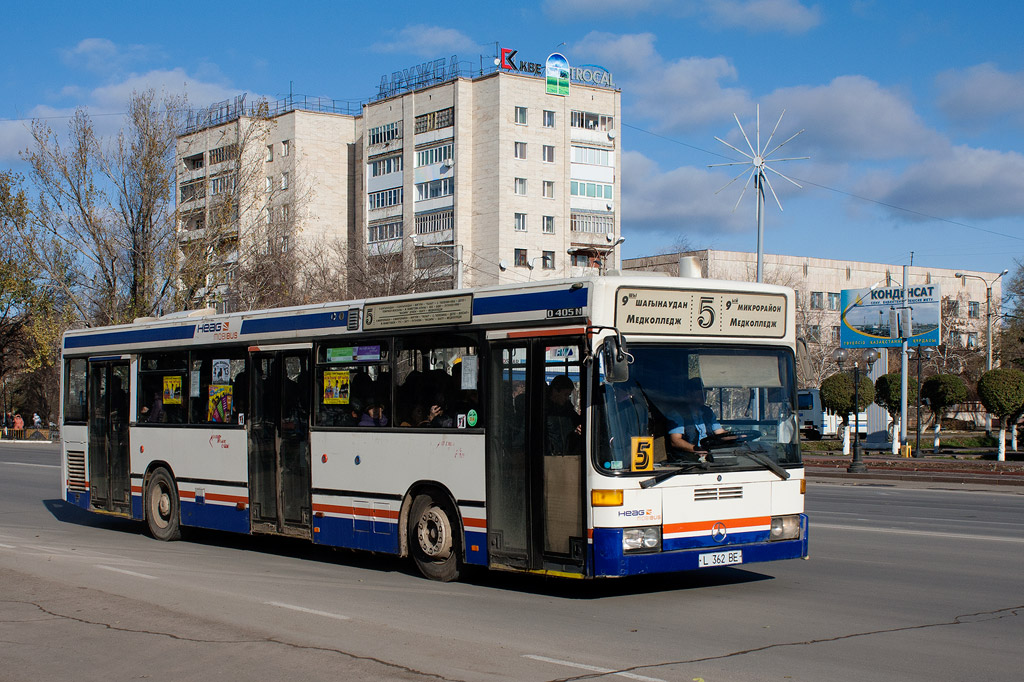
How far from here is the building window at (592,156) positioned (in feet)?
246

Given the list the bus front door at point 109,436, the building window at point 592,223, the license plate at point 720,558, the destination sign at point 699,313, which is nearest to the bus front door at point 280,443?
the bus front door at point 109,436

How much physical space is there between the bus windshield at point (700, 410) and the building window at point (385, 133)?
69.5 metres

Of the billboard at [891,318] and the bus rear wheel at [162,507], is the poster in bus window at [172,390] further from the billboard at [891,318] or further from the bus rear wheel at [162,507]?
the billboard at [891,318]

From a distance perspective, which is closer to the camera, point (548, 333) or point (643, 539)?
point (643, 539)

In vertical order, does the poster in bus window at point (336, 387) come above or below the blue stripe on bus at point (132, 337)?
below

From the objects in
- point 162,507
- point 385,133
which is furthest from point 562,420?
point 385,133

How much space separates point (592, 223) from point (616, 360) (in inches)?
2660

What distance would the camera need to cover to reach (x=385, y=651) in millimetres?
7750

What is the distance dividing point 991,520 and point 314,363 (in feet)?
38.8

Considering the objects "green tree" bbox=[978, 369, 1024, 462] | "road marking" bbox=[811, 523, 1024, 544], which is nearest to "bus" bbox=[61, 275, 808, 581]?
"road marking" bbox=[811, 523, 1024, 544]

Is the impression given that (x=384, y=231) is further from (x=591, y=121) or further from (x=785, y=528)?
(x=785, y=528)

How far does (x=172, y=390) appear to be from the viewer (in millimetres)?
15320

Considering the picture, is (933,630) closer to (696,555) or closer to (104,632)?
(696,555)

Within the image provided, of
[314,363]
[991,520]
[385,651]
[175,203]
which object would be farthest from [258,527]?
[175,203]
